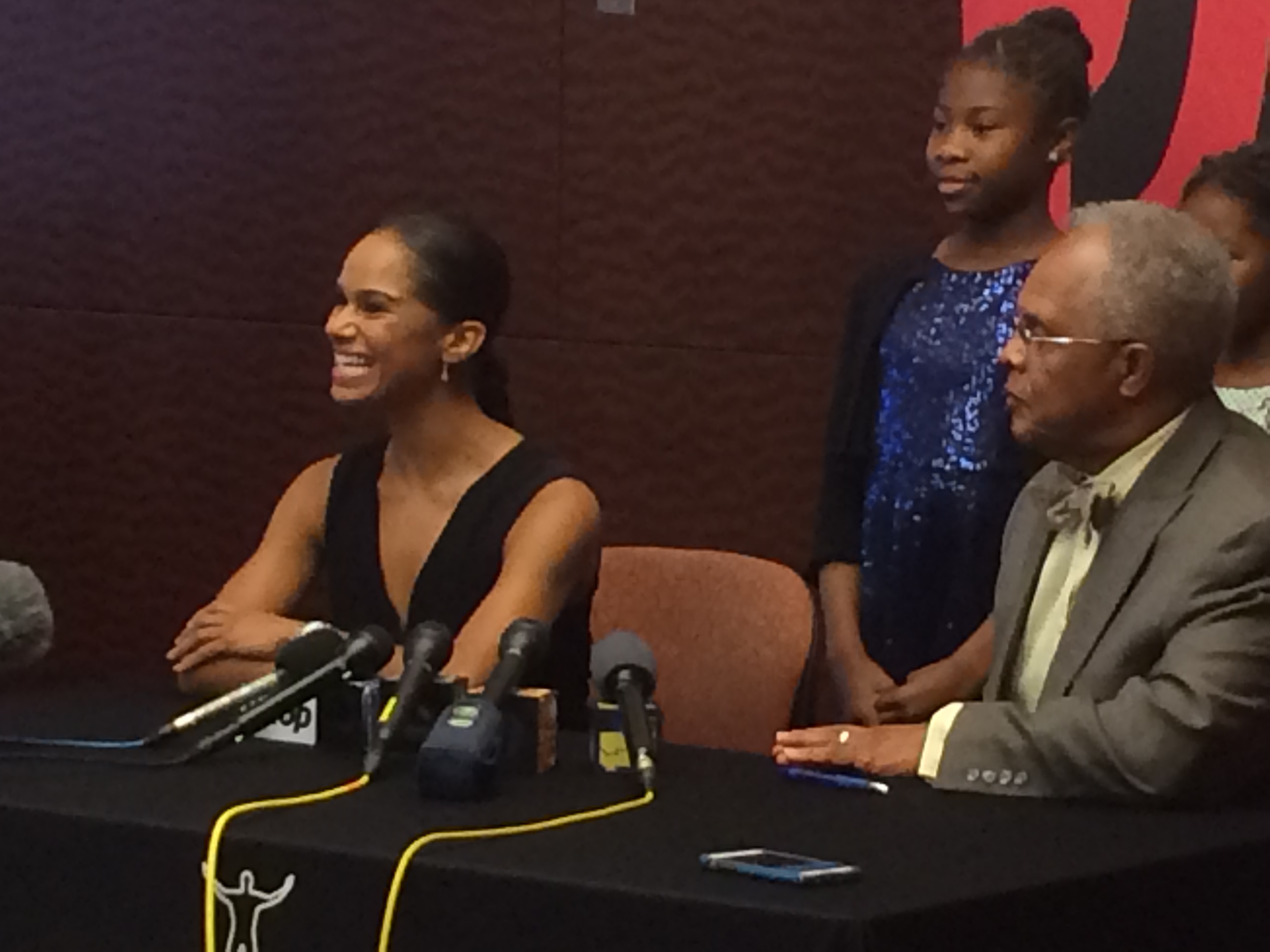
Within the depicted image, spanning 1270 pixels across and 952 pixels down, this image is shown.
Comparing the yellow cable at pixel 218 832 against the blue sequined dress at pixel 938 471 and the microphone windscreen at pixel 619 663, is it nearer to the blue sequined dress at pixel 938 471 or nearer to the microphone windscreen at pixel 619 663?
the microphone windscreen at pixel 619 663

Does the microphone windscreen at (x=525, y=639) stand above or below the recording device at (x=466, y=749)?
above

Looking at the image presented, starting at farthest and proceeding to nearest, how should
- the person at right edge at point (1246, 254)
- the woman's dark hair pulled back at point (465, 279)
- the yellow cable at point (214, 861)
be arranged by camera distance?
the woman's dark hair pulled back at point (465, 279)
the person at right edge at point (1246, 254)
the yellow cable at point (214, 861)

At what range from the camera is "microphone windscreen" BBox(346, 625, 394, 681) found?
2246 millimetres

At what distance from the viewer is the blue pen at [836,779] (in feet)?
6.98

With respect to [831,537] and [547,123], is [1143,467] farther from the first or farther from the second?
[547,123]

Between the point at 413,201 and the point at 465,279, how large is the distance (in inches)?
45.9

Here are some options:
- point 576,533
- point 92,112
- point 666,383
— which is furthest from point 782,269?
point 92,112

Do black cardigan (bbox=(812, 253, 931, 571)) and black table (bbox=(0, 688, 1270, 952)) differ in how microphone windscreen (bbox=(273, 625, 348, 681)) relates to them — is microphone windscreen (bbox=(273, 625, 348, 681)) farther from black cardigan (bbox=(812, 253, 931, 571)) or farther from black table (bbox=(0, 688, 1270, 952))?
black cardigan (bbox=(812, 253, 931, 571))

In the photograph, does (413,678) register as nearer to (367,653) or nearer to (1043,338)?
(367,653)

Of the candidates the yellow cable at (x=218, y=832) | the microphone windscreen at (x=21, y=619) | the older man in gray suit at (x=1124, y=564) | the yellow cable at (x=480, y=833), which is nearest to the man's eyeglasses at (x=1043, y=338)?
the older man in gray suit at (x=1124, y=564)

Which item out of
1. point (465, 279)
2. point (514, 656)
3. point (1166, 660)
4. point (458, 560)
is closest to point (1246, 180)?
point (1166, 660)

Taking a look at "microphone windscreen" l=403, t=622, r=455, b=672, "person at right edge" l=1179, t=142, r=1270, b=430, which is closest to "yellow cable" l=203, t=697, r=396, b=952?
"microphone windscreen" l=403, t=622, r=455, b=672

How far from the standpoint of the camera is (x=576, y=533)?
2809 mm

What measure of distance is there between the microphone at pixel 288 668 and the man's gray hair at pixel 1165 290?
0.93 meters
